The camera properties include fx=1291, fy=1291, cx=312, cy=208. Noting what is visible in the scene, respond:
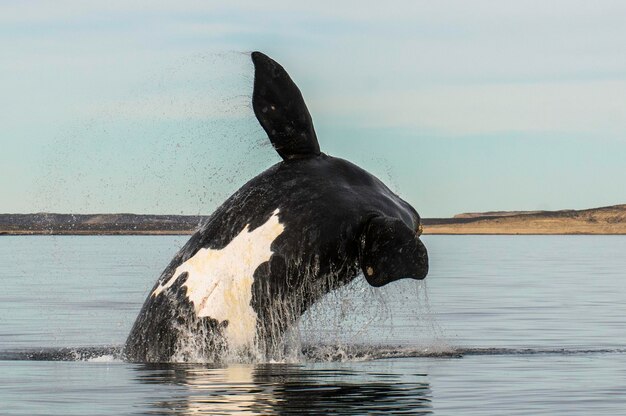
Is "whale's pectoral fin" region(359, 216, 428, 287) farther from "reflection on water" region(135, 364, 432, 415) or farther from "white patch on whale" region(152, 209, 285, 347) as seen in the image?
"white patch on whale" region(152, 209, 285, 347)

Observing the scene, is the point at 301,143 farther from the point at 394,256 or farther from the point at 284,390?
the point at 284,390

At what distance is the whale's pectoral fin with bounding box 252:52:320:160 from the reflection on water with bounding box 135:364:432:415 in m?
2.43

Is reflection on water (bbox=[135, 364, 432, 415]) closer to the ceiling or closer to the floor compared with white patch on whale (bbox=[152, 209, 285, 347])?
closer to the floor

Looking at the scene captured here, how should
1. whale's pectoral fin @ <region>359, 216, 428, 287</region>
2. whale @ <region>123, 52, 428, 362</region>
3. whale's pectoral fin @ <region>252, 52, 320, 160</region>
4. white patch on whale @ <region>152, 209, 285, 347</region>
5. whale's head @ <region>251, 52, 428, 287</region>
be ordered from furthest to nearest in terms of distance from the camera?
whale's pectoral fin @ <region>252, 52, 320, 160</region>
white patch on whale @ <region>152, 209, 285, 347</region>
whale's head @ <region>251, 52, 428, 287</region>
whale @ <region>123, 52, 428, 362</region>
whale's pectoral fin @ <region>359, 216, 428, 287</region>

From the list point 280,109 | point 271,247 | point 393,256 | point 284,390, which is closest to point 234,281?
point 271,247

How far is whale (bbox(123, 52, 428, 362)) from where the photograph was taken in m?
13.4

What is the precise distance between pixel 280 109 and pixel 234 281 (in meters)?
1.89

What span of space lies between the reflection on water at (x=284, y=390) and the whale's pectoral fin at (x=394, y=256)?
1144 millimetres

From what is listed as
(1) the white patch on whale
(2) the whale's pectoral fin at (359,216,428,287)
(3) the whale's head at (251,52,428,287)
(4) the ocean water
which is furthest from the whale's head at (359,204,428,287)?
(1) the white patch on whale

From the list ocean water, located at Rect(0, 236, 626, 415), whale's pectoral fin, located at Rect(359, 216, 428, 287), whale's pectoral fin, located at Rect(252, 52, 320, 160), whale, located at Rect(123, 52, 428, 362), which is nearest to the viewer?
ocean water, located at Rect(0, 236, 626, 415)

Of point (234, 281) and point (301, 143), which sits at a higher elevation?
point (301, 143)

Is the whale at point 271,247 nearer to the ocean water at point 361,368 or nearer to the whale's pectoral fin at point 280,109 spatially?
the whale's pectoral fin at point 280,109

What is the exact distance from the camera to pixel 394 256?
12422 mm

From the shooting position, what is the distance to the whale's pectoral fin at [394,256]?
40.8ft
